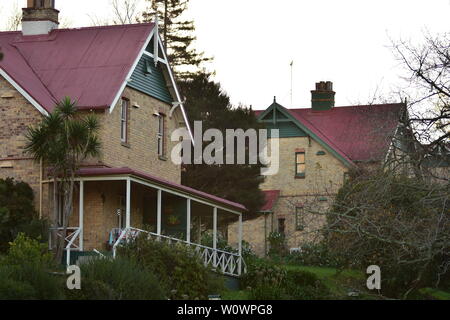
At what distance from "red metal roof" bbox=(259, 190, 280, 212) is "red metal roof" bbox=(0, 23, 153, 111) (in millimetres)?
18122

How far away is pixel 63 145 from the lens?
33.3 m

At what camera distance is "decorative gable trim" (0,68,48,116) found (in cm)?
3534

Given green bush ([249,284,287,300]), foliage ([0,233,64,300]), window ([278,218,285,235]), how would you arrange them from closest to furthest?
foliage ([0,233,64,300]) < green bush ([249,284,287,300]) < window ([278,218,285,235])

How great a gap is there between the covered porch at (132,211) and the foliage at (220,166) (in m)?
9.16

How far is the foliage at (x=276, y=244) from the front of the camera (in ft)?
174

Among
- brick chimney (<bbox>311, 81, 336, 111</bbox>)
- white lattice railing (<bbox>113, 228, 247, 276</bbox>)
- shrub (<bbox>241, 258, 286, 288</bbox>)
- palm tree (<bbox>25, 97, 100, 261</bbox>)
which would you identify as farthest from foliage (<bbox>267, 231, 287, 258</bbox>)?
palm tree (<bbox>25, 97, 100, 261</bbox>)

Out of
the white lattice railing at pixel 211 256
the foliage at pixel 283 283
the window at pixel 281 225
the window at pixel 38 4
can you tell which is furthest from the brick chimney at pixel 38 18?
the window at pixel 281 225

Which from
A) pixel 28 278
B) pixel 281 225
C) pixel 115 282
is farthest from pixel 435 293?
pixel 281 225

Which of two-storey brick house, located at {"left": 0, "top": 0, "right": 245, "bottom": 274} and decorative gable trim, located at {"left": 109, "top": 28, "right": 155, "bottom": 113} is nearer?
two-storey brick house, located at {"left": 0, "top": 0, "right": 245, "bottom": 274}

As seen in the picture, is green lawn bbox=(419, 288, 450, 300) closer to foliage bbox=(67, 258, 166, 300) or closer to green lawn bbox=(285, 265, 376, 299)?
green lawn bbox=(285, 265, 376, 299)

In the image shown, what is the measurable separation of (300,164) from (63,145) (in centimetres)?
2651

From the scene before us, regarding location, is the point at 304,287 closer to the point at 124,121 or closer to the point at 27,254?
the point at 124,121
